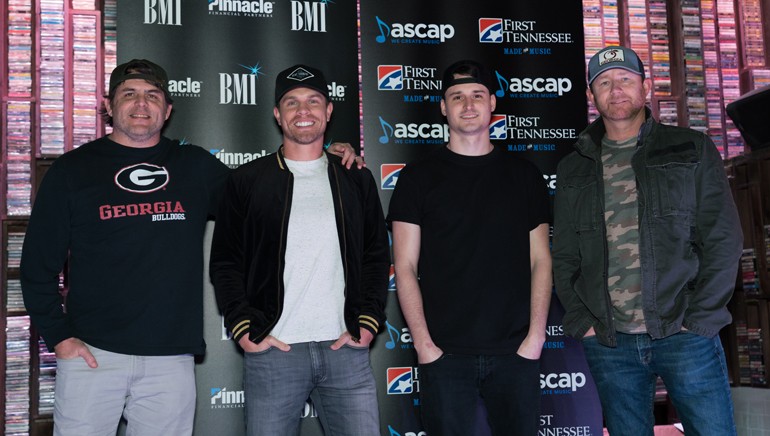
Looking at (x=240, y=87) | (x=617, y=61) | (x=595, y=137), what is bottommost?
(x=595, y=137)

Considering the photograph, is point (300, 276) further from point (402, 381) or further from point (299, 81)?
point (402, 381)

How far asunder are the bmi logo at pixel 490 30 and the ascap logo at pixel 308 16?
3.00 feet

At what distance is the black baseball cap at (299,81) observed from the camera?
2886 mm

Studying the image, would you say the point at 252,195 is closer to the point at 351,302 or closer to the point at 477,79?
the point at 351,302

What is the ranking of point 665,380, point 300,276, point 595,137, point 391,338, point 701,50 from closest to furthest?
point 665,380, point 300,276, point 595,137, point 391,338, point 701,50

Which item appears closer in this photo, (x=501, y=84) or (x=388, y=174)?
(x=388, y=174)

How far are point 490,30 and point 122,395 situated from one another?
272cm

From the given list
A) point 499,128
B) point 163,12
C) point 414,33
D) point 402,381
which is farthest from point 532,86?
point 163,12

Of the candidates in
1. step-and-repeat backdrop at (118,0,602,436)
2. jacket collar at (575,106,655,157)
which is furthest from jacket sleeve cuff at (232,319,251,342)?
jacket collar at (575,106,655,157)

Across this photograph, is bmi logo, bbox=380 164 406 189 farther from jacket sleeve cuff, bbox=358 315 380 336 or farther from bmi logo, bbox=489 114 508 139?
jacket sleeve cuff, bbox=358 315 380 336

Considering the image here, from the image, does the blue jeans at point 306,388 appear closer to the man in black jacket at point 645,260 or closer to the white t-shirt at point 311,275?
the white t-shirt at point 311,275

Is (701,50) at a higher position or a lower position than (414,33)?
higher

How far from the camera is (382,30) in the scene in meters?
3.73

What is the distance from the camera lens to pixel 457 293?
2807 millimetres
